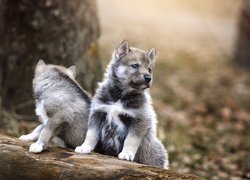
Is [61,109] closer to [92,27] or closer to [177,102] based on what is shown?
[92,27]

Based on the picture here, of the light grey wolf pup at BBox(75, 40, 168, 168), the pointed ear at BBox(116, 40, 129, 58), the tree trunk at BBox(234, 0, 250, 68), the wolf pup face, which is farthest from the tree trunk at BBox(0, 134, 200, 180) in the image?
the tree trunk at BBox(234, 0, 250, 68)

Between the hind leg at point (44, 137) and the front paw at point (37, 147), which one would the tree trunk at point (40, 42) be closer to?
the hind leg at point (44, 137)

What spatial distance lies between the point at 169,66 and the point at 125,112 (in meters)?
11.5

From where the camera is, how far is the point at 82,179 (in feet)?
18.0

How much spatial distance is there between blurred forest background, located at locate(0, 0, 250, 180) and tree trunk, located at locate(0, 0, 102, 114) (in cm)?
2

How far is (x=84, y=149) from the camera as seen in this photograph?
6.02m

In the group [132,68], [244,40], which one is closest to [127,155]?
[132,68]

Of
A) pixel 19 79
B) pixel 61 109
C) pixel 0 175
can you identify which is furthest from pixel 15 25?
pixel 0 175

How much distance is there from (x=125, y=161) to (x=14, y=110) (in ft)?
13.6

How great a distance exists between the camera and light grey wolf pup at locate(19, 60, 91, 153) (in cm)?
617

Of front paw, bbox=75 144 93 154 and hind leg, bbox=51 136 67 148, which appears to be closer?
front paw, bbox=75 144 93 154

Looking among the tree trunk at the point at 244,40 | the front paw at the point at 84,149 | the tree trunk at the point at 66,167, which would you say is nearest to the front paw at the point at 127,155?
the tree trunk at the point at 66,167

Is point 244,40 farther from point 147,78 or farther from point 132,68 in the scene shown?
point 147,78

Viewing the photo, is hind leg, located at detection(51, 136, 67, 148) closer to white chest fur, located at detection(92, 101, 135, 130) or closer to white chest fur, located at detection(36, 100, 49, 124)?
white chest fur, located at detection(36, 100, 49, 124)
